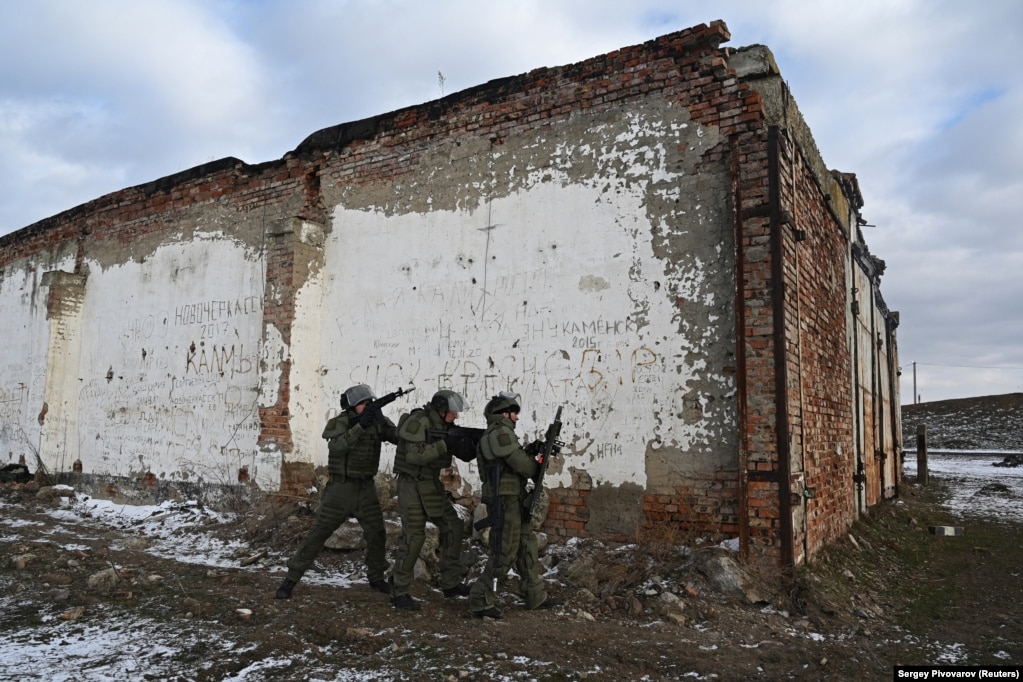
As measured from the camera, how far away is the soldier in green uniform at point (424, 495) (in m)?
4.94

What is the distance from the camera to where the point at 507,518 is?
4.80m

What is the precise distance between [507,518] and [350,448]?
1303 millimetres

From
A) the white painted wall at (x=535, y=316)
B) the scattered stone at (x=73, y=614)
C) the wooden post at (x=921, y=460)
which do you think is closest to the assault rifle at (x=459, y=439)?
the white painted wall at (x=535, y=316)

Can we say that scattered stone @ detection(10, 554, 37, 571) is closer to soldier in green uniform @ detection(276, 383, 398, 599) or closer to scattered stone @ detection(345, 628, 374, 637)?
soldier in green uniform @ detection(276, 383, 398, 599)

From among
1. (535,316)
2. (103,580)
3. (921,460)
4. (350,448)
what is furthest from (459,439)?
(921,460)

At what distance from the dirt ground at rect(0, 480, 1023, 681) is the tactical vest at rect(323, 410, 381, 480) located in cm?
93

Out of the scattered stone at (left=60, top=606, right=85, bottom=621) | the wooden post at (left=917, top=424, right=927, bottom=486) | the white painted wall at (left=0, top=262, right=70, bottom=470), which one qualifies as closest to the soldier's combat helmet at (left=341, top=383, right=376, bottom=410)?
the scattered stone at (left=60, top=606, right=85, bottom=621)

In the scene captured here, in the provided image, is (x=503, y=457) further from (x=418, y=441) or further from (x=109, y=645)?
(x=109, y=645)

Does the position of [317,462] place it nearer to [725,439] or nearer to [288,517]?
[288,517]

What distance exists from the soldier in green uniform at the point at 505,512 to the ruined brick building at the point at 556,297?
126cm

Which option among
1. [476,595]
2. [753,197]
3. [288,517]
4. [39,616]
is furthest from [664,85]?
[39,616]

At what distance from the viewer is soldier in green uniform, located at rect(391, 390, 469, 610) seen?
16.2 ft

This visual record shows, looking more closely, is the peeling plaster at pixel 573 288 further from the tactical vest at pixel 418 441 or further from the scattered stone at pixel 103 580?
the scattered stone at pixel 103 580

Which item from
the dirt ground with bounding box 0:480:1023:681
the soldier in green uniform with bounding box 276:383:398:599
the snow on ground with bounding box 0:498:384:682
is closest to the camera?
the snow on ground with bounding box 0:498:384:682
